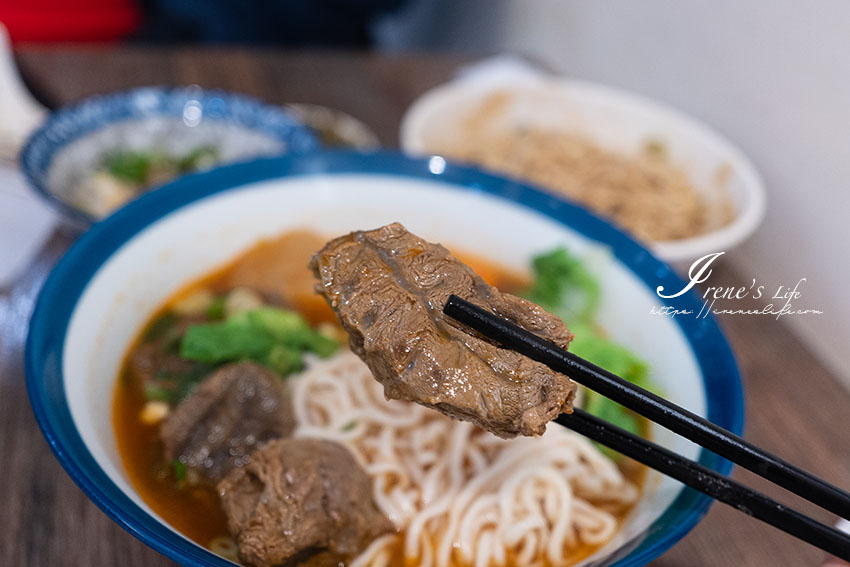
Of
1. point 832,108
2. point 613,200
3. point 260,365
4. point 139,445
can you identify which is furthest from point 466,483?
point 832,108

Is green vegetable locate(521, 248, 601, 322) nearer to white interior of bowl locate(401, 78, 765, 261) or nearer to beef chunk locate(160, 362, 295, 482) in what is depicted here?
white interior of bowl locate(401, 78, 765, 261)

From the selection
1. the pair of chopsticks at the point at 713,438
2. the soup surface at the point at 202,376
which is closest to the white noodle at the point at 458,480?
the soup surface at the point at 202,376

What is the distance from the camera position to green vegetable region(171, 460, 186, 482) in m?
1.44

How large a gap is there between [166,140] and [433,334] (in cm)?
186

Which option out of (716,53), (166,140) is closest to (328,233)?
(166,140)

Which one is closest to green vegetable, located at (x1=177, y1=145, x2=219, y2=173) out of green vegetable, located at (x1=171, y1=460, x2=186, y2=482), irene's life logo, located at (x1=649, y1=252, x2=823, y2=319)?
green vegetable, located at (x1=171, y1=460, x2=186, y2=482)

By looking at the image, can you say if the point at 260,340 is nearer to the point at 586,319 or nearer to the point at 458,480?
the point at 458,480

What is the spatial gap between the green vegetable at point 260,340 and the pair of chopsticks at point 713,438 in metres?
0.80

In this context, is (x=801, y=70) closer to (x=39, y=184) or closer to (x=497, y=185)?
(x=497, y=185)

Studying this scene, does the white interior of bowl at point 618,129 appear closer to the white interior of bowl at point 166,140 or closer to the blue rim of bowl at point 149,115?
the blue rim of bowl at point 149,115

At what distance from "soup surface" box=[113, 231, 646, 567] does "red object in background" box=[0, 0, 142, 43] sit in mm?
2561

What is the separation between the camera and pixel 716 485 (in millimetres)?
1092


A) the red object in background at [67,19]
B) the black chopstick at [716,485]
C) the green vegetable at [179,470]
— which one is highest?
the red object in background at [67,19]

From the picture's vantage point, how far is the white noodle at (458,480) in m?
1.44
